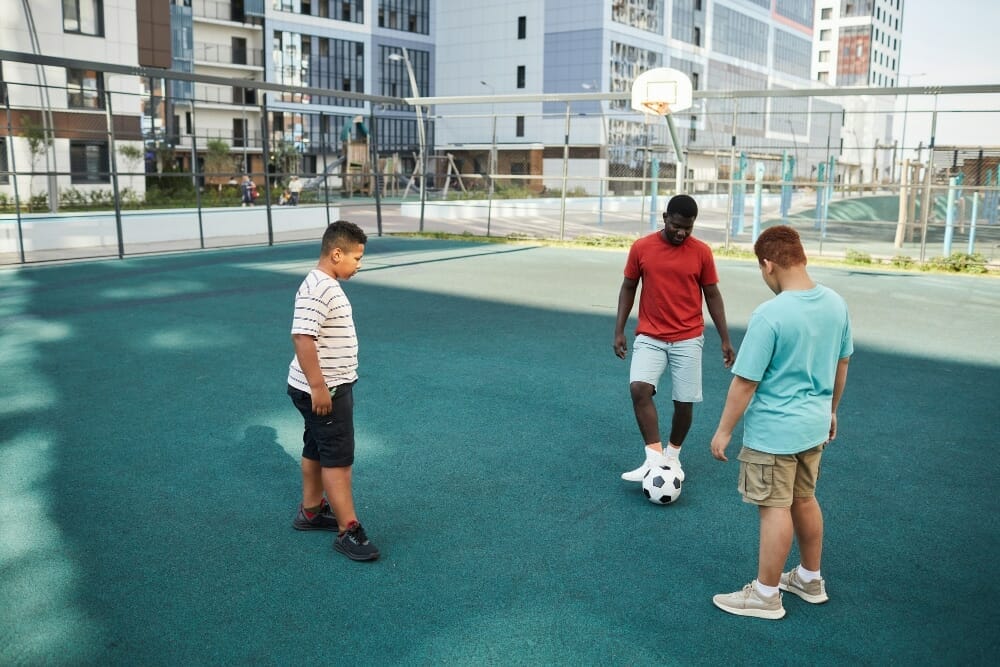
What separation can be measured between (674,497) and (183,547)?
2543 millimetres

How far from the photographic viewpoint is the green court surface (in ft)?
11.0

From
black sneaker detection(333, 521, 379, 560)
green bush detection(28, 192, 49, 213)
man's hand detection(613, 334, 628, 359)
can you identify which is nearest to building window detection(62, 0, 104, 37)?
green bush detection(28, 192, 49, 213)

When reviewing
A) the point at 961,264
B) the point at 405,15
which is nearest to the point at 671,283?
the point at 961,264

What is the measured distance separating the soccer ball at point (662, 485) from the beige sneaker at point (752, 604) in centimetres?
113

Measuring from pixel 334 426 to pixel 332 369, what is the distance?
26 centimetres

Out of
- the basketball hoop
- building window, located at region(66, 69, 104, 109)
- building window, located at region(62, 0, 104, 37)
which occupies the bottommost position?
the basketball hoop

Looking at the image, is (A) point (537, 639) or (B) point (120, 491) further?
(B) point (120, 491)

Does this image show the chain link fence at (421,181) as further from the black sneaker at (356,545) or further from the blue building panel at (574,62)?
the black sneaker at (356,545)

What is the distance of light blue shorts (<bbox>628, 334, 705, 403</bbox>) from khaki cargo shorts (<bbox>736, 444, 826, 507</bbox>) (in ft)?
4.57

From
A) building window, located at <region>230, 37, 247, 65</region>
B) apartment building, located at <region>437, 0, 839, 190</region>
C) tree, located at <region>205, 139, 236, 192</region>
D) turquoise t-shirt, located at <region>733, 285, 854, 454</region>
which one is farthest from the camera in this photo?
building window, located at <region>230, 37, 247, 65</region>

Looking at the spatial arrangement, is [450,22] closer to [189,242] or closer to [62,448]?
[189,242]

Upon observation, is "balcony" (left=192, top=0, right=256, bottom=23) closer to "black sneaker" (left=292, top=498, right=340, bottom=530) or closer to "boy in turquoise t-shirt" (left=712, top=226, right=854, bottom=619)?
"black sneaker" (left=292, top=498, right=340, bottom=530)

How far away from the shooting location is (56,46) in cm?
3000

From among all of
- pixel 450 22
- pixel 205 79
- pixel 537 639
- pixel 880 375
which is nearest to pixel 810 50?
pixel 450 22
